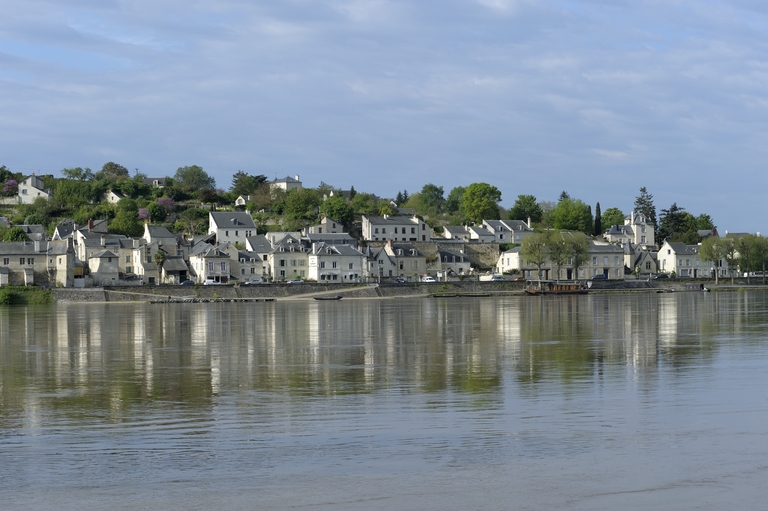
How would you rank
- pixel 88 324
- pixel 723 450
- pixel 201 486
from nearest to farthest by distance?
pixel 201 486, pixel 723 450, pixel 88 324

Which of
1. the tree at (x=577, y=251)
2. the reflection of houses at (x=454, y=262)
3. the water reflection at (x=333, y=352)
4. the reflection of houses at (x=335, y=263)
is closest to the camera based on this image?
the water reflection at (x=333, y=352)

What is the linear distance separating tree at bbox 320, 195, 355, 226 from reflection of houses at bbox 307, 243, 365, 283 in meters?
16.4

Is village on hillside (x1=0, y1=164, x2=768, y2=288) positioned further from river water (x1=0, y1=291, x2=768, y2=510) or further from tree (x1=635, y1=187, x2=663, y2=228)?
river water (x1=0, y1=291, x2=768, y2=510)

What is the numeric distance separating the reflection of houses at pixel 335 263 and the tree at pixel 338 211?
16439mm

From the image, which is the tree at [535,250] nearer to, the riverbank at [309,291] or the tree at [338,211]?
the riverbank at [309,291]

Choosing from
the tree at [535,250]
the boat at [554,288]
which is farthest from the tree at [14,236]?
the tree at [535,250]

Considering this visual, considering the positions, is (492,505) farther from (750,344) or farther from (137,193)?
(137,193)

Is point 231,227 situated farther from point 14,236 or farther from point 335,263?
point 14,236

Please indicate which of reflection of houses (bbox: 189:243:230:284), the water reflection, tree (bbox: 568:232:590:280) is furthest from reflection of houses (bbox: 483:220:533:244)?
the water reflection

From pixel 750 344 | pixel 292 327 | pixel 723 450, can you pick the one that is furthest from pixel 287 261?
pixel 723 450

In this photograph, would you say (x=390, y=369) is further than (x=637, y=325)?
No

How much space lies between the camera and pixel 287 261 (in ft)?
289

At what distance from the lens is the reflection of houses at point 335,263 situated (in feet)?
285

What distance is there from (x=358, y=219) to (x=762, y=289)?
1868 inches
